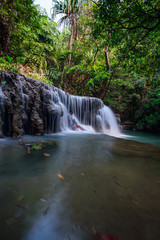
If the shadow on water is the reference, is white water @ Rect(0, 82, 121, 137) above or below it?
above

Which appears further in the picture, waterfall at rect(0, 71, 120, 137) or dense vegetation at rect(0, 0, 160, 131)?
dense vegetation at rect(0, 0, 160, 131)

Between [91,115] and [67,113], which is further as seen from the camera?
[91,115]

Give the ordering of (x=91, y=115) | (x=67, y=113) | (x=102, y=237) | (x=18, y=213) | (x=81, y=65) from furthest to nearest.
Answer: (x=81, y=65), (x=91, y=115), (x=67, y=113), (x=18, y=213), (x=102, y=237)

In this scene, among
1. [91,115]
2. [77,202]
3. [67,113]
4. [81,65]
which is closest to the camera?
[77,202]

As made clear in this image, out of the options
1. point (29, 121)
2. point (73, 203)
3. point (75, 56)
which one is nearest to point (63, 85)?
point (75, 56)

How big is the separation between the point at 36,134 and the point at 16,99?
142cm

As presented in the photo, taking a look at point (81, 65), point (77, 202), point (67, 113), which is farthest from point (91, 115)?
point (77, 202)

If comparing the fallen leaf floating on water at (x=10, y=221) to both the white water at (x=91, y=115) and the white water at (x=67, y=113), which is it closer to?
the white water at (x=67, y=113)

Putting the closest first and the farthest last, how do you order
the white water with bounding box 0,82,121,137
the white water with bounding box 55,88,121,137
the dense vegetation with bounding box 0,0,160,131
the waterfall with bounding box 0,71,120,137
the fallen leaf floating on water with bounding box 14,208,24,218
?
1. the fallen leaf floating on water with bounding box 14,208,24,218
2. the waterfall with bounding box 0,71,120,137
3. the white water with bounding box 0,82,121,137
4. the white water with bounding box 55,88,121,137
5. the dense vegetation with bounding box 0,0,160,131

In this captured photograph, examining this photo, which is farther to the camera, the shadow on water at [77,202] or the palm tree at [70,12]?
the palm tree at [70,12]

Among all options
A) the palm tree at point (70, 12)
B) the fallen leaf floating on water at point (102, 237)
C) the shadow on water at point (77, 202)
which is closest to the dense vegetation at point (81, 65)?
the palm tree at point (70, 12)

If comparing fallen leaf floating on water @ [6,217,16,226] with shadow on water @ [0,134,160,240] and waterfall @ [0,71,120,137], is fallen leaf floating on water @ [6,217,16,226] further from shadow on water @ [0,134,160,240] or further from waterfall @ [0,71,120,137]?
waterfall @ [0,71,120,137]

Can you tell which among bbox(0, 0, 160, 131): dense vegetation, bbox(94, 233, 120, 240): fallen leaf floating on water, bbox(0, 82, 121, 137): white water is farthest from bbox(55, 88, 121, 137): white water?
bbox(94, 233, 120, 240): fallen leaf floating on water

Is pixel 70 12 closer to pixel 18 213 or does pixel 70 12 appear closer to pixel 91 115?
pixel 91 115
